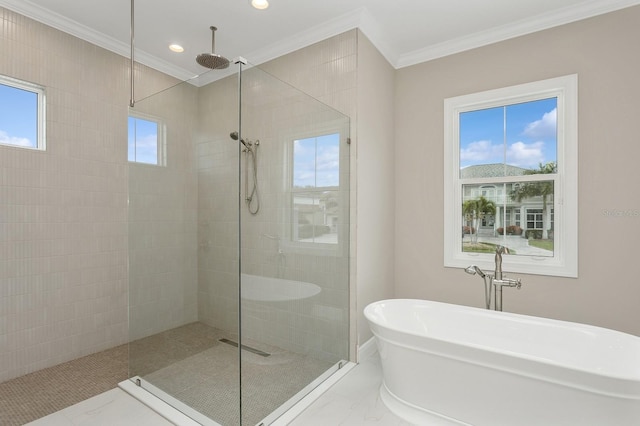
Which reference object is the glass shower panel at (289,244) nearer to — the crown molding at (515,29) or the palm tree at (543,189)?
the crown molding at (515,29)

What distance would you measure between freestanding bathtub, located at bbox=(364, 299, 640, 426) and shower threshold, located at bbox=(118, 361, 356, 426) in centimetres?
46

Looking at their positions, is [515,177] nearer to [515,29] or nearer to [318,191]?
[515,29]

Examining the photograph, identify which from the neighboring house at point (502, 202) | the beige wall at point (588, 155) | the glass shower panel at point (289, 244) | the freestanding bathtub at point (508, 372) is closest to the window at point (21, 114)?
the glass shower panel at point (289, 244)

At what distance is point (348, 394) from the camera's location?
223 cm

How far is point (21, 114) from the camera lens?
2.44 meters

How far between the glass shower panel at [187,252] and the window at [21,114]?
889 mm

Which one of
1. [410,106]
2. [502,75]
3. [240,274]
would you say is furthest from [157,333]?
[502,75]

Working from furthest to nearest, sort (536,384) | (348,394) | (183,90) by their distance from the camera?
1. (348,394)
2. (183,90)
3. (536,384)

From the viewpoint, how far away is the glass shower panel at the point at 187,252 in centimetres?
182

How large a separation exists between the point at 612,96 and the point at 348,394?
2.84 m

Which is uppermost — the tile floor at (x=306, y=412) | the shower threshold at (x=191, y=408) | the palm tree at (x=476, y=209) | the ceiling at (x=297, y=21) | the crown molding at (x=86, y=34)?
the ceiling at (x=297, y=21)

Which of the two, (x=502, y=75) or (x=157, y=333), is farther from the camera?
(x=502, y=75)

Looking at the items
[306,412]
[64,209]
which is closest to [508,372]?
[306,412]

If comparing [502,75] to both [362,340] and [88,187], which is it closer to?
[362,340]
